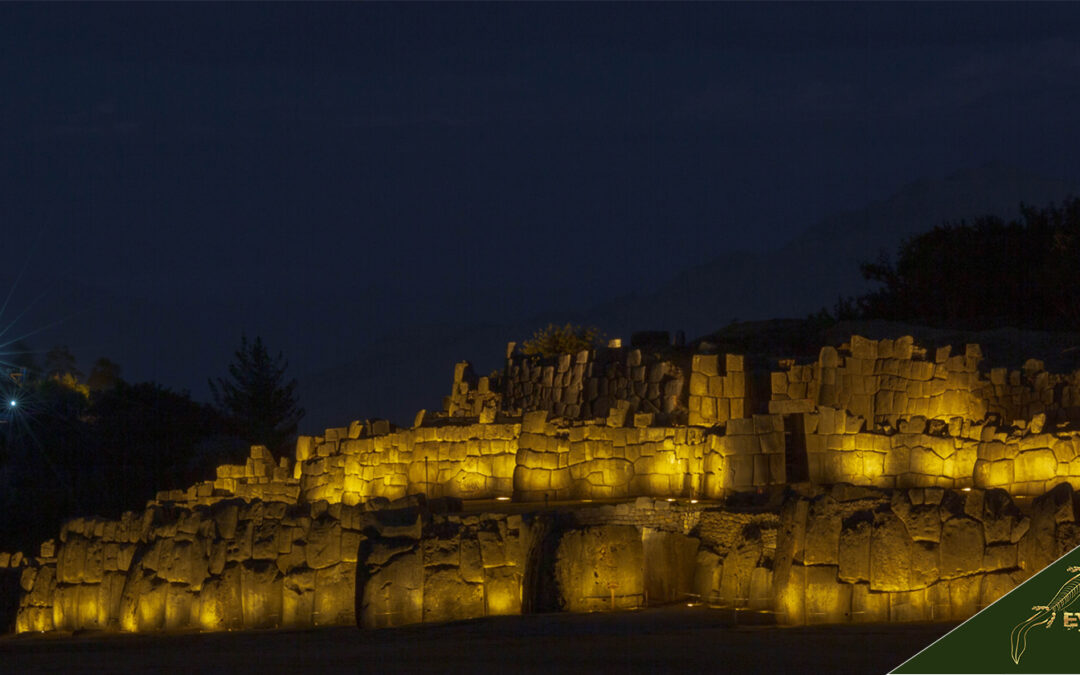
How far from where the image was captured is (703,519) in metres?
20.2

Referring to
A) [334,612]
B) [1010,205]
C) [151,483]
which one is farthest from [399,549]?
[1010,205]

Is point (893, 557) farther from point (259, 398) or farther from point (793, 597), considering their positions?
point (259, 398)

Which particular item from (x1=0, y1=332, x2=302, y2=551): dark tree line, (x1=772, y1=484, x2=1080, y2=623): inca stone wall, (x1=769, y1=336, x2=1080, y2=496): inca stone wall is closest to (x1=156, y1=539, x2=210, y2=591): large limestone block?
(x1=769, y1=336, x2=1080, y2=496): inca stone wall

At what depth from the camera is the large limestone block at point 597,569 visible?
18.5m

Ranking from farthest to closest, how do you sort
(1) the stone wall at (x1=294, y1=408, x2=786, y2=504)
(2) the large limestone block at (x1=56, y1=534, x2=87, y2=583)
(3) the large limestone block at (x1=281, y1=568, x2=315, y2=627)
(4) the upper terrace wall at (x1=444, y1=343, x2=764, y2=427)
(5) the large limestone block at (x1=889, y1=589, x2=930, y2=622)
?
(4) the upper terrace wall at (x1=444, y1=343, x2=764, y2=427), (2) the large limestone block at (x1=56, y1=534, x2=87, y2=583), (1) the stone wall at (x1=294, y1=408, x2=786, y2=504), (3) the large limestone block at (x1=281, y1=568, x2=315, y2=627), (5) the large limestone block at (x1=889, y1=589, x2=930, y2=622)

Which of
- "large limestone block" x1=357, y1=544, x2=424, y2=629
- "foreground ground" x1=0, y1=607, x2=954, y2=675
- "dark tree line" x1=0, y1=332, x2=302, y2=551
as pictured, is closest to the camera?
"foreground ground" x1=0, y1=607, x2=954, y2=675

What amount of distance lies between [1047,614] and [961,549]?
119 inches

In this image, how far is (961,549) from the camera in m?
16.0

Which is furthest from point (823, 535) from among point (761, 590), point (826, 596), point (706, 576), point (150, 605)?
point (150, 605)

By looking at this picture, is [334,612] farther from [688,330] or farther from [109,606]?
[688,330]

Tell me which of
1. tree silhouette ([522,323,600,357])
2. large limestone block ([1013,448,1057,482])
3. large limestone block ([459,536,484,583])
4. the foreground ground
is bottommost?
the foreground ground

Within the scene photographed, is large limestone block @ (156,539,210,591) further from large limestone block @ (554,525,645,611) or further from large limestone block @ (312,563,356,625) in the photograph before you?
large limestone block @ (554,525,645,611)

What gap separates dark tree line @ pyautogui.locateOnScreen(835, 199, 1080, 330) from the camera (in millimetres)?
37531

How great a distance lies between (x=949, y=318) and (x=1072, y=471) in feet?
61.2
